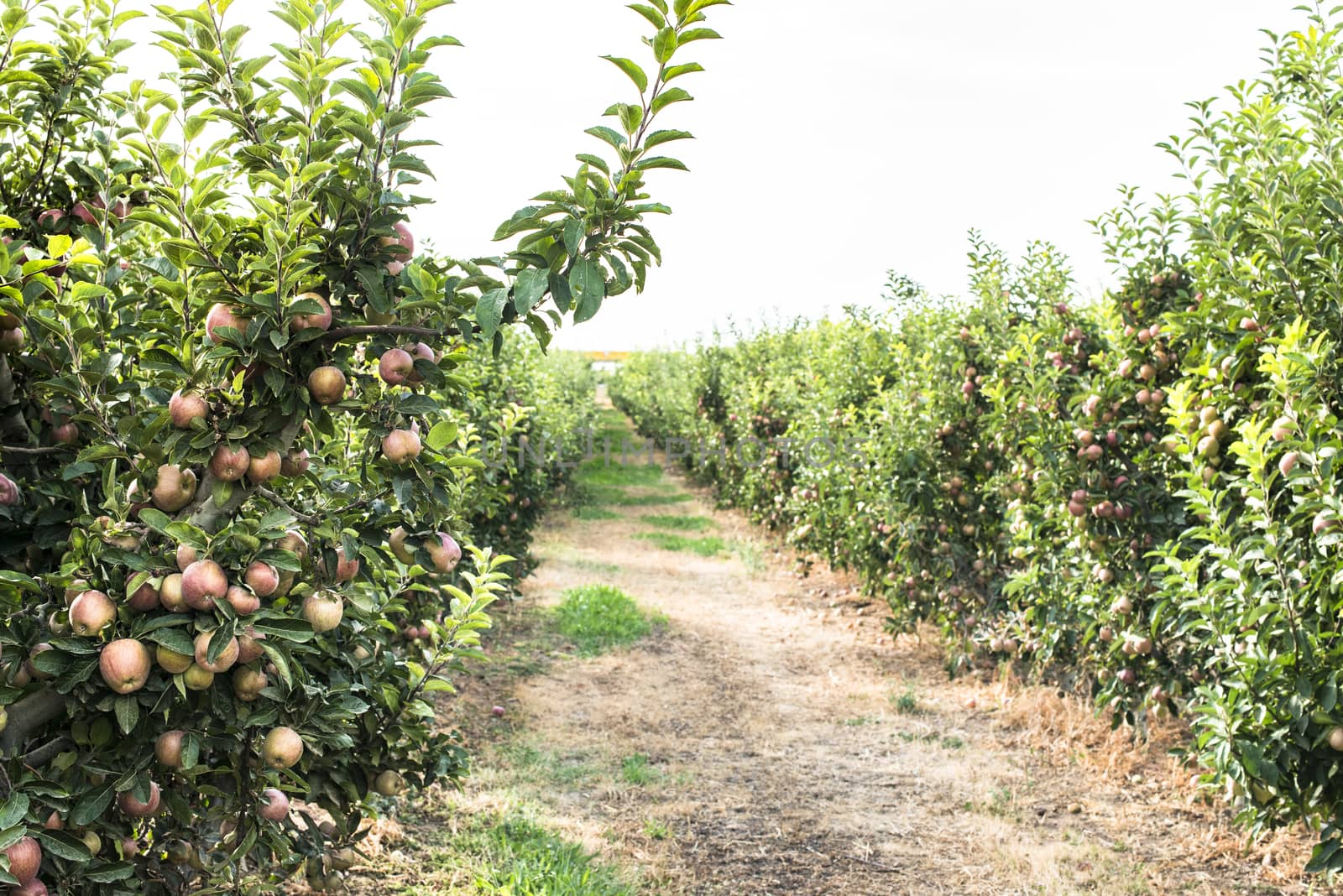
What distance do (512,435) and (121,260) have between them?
5.86 meters

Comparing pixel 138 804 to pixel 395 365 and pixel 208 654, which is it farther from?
pixel 395 365

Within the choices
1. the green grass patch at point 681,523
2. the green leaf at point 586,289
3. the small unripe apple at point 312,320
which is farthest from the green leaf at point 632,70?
the green grass patch at point 681,523

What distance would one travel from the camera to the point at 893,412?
6.68 m

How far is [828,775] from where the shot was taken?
4625 millimetres

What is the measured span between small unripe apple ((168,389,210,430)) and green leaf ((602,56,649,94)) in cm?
91

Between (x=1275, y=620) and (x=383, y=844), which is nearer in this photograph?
(x=1275, y=620)

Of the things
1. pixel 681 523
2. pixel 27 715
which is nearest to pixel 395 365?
pixel 27 715

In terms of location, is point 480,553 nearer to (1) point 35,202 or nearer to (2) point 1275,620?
(1) point 35,202

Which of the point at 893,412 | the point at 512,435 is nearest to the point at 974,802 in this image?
the point at 893,412

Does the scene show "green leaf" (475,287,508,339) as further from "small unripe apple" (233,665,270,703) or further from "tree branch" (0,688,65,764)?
"tree branch" (0,688,65,764)

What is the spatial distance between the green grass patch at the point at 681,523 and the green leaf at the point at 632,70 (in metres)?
11.2

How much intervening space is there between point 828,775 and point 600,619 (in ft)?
10.1

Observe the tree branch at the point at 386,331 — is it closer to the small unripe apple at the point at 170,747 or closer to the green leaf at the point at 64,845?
the small unripe apple at the point at 170,747

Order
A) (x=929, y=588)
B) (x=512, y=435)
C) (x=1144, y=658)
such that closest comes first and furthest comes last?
(x=1144, y=658) < (x=929, y=588) < (x=512, y=435)
